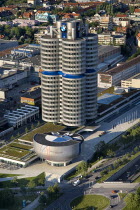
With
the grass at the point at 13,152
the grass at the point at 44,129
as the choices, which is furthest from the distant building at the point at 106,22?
the grass at the point at 13,152

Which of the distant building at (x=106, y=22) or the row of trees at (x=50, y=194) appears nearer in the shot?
the row of trees at (x=50, y=194)

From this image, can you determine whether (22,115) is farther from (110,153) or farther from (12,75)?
(12,75)

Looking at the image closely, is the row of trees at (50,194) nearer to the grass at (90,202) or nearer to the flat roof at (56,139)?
the grass at (90,202)

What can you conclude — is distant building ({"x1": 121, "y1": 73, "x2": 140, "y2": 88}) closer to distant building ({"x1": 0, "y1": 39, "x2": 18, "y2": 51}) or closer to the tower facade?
the tower facade

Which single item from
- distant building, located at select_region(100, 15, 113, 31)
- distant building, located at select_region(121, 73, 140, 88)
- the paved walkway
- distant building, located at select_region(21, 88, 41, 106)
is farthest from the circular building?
distant building, located at select_region(100, 15, 113, 31)

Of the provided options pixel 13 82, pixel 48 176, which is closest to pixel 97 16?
pixel 13 82

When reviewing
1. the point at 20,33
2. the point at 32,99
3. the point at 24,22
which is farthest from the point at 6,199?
the point at 24,22

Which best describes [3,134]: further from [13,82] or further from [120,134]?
[13,82]
